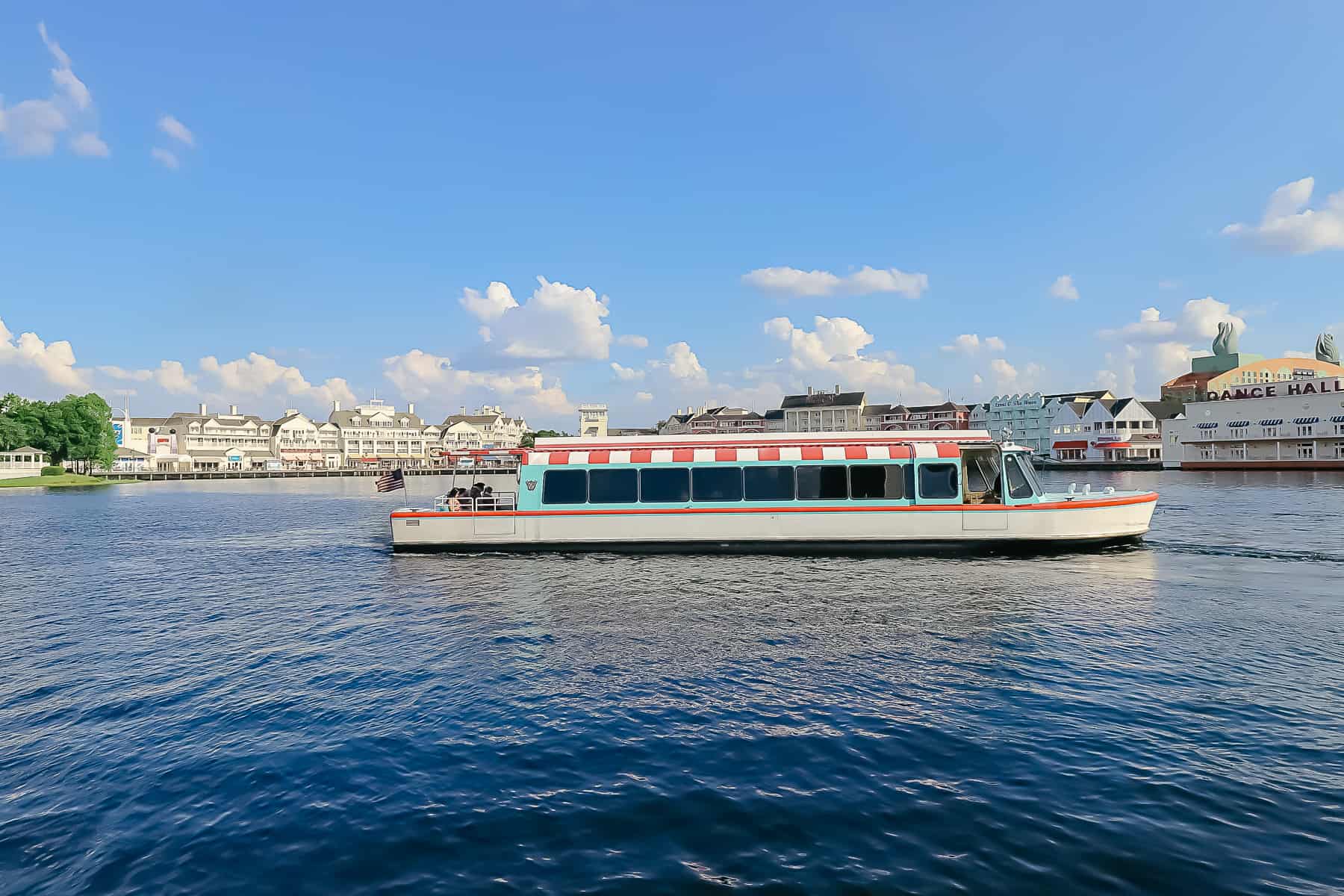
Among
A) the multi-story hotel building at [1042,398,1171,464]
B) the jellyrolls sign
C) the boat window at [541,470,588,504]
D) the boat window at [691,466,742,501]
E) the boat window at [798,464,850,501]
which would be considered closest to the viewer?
the boat window at [798,464,850,501]

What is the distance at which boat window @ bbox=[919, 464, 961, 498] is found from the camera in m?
24.3

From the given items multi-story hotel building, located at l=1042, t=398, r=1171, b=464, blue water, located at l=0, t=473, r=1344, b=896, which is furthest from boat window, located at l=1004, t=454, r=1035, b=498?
multi-story hotel building, located at l=1042, t=398, r=1171, b=464

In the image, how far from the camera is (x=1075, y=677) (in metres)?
11.7

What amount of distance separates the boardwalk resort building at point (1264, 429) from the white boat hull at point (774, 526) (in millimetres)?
95877

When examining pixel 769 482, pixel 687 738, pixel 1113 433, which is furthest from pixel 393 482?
pixel 1113 433

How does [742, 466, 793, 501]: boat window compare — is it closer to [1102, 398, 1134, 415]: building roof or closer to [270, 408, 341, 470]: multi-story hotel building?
[1102, 398, 1134, 415]: building roof

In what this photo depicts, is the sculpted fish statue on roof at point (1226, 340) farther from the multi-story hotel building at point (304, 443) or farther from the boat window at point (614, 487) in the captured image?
the multi-story hotel building at point (304, 443)

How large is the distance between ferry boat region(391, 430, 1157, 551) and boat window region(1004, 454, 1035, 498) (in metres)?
0.05

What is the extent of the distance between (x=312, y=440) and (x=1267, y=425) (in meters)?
198

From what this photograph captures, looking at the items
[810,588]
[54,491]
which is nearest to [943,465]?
[810,588]

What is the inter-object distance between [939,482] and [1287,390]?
361 feet

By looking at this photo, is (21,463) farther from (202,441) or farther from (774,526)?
(774,526)

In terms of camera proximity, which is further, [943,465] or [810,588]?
[943,465]

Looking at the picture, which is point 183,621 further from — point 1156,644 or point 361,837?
point 1156,644
